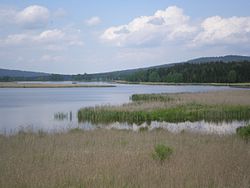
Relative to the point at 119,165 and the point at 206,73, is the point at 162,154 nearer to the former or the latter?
the point at 119,165

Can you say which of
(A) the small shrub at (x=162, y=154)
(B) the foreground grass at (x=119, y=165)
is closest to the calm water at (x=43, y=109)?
(B) the foreground grass at (x=119, y=165)

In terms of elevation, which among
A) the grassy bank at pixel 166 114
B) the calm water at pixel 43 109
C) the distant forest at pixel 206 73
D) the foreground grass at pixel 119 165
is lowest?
the calm water at pixel 43 109

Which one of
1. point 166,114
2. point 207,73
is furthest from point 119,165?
point 207,73

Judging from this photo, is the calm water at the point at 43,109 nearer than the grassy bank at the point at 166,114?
Yes

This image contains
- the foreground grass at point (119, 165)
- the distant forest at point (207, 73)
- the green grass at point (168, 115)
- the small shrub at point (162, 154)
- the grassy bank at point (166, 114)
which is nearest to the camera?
the foreground grass at point (119, 165)

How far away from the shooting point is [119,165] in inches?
377

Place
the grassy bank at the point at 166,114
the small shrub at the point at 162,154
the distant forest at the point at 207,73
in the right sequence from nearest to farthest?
1. the small shrub at the point at 162,154
2. the grassy bank at the point at 166,114
3. the distant forest at the point at 207,73

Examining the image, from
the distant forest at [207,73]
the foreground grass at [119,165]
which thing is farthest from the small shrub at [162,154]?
the distant forest at [207,73]

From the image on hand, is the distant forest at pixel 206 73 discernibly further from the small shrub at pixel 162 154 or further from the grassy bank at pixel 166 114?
the small shrub at pixel 162 154

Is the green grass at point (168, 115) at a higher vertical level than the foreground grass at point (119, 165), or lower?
lower

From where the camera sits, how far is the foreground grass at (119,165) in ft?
25.4

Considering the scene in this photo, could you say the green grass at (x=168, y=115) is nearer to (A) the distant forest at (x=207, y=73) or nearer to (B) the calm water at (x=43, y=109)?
(B) the calm water at (x=43, y=109)

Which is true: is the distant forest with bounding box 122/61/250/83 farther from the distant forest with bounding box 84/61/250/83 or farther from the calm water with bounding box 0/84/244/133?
the calm water with bounding box 0/84/244/133

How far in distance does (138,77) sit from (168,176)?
191775 mm
